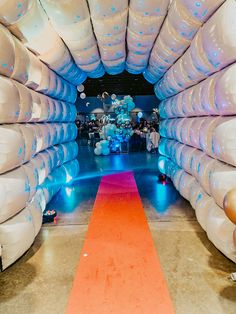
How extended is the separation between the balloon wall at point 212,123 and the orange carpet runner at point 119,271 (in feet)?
1.99

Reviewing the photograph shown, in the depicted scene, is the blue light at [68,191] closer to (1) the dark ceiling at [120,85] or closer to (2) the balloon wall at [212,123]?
(2) the balloon wall at [212,123]

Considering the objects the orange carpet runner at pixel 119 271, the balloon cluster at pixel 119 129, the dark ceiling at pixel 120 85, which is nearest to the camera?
the orange carpet runner at pixel 119 271

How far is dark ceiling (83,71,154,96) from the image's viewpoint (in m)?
13.2

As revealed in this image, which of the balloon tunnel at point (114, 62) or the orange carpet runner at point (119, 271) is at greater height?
the balloon tunnel at point (114, 62)

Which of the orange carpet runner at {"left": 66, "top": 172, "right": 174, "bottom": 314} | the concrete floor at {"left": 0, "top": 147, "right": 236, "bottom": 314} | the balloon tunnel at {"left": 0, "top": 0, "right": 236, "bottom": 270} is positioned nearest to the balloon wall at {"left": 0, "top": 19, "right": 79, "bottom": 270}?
the balloon tunnel at {"left": 0, "top": 0, "right": 236, "bottom": 270}

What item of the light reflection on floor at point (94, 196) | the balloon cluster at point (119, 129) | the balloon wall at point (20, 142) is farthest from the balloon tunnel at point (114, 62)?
the balloon cluster at point (119, 129)

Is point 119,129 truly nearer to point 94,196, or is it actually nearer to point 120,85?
point 120,85

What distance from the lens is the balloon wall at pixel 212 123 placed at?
2.01 meters

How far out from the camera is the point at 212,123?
266cm

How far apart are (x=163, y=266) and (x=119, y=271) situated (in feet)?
1.19

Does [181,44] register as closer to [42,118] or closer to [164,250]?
[42,118]

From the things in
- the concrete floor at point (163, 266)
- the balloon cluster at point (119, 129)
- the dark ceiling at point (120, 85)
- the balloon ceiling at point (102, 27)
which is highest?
the dark ceiling at point (120, 85)

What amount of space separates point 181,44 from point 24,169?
7.08ft

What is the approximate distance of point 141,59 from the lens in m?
4.26
